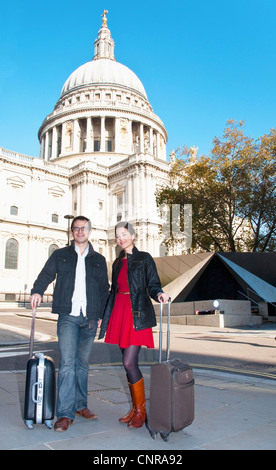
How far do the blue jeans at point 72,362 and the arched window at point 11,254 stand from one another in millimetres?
46541

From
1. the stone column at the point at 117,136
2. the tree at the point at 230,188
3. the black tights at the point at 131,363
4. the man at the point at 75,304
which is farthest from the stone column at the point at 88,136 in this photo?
the black tights at the point at 131,363

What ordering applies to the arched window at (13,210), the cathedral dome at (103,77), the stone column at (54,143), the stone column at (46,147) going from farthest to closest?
the cathedral dome at (103,77) → the stone column at (46,147) → the stone column at (54,143) → the arched window at (13,210)

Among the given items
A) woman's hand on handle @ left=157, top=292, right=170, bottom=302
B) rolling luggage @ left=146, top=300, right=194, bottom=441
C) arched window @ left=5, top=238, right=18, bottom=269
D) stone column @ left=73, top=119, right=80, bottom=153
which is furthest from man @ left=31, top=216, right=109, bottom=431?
stone column @ left=73, top=119, right=80, bottom=153

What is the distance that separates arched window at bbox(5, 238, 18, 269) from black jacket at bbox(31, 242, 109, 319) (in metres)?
46.5

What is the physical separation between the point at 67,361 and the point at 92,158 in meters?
61.8

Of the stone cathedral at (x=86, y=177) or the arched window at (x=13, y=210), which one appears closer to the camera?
the stone cathedral at (x=86, y=177)

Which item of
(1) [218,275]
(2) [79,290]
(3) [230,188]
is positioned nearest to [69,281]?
(2) [79,290]

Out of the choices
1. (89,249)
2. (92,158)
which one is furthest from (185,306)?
(92,158)

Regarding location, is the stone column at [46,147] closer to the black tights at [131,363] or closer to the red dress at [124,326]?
the red dress at [124,326]

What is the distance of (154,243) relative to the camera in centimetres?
4981

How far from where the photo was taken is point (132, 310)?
378 centimetres

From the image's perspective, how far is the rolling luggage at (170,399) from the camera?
3.20 metres

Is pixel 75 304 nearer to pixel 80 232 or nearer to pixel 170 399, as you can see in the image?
pixel 80 232
